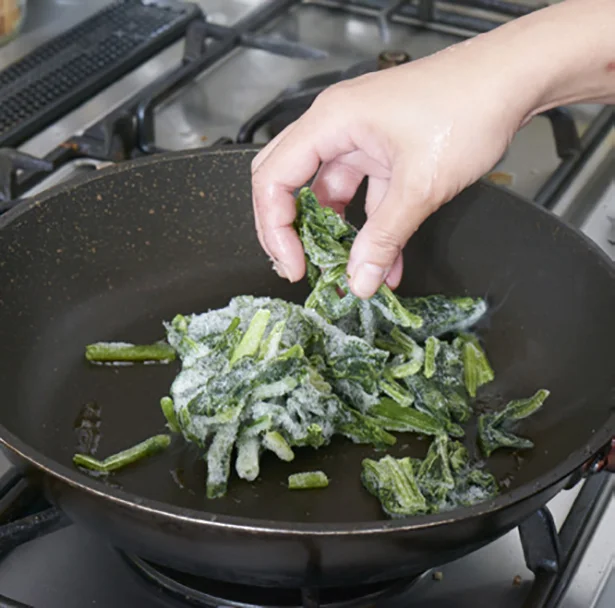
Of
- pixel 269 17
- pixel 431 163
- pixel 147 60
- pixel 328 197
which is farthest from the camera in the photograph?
pixel 269 17

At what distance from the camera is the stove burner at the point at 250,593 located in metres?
0.89

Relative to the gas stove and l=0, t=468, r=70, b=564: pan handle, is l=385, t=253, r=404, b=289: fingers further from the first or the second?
l=0, t=468, r=70, b=564: pan handle

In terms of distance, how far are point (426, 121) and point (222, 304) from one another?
43 cm

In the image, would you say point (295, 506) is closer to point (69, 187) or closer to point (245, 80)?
point (69, 187)

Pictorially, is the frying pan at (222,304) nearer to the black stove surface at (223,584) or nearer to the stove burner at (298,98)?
the black stove surface at (223,584)

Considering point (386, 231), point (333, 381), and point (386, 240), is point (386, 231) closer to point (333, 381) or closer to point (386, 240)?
point (386, 240)

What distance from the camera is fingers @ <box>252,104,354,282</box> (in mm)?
957

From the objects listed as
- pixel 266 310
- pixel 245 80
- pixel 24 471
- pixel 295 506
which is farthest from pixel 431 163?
pixel 245 80

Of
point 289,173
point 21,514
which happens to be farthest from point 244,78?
point 21,514

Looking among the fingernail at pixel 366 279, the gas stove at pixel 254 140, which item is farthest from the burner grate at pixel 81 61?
the fingernail at pixel 366 279

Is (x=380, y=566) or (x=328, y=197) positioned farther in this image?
(x=328, y=197)

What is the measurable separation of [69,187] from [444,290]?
0.50m

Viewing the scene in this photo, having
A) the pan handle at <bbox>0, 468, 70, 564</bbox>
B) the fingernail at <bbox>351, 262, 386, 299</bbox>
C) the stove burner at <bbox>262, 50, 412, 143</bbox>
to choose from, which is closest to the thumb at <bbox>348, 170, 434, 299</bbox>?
the fingernail at <bbox>351, 262, 386, 299</bbox>

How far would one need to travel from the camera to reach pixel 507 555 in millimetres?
958
